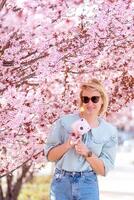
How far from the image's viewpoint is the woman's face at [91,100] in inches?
191

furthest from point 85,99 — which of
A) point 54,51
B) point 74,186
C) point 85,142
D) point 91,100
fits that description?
point 54,51

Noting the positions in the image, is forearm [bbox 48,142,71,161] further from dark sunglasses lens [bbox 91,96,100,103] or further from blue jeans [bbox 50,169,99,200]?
dark sunglasses lens [bbox 91,96,100,103]

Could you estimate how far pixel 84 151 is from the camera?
468cm

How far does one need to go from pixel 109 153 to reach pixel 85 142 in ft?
0.61

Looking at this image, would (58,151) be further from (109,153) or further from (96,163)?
(109,153)

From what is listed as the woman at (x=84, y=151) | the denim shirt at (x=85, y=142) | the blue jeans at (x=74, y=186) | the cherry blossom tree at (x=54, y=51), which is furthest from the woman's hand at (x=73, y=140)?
the cherry blossom tree at (x=54, y=51)

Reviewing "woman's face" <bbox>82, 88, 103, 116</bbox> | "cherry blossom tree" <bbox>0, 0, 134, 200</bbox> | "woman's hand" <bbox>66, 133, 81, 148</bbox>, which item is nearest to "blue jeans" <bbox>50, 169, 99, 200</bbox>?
"woman's hand" <bbox>66, 133, 81, 148</bbox>

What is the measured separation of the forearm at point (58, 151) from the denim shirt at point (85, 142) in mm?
43

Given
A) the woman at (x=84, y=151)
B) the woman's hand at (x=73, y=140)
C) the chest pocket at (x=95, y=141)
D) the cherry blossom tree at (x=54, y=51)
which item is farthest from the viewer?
the cherry blossom tree at (x=54, y=51)

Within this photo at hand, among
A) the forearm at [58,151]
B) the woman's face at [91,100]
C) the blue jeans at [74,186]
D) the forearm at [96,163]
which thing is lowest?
the blue jeans at [74,186]

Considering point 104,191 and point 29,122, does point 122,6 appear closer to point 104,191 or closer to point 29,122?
point 29,122

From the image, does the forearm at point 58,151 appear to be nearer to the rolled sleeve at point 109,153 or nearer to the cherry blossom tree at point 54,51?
the rolled sleeve at point 109,153

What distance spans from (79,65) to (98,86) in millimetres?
1376

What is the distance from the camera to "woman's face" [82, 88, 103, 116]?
4.84 metres
